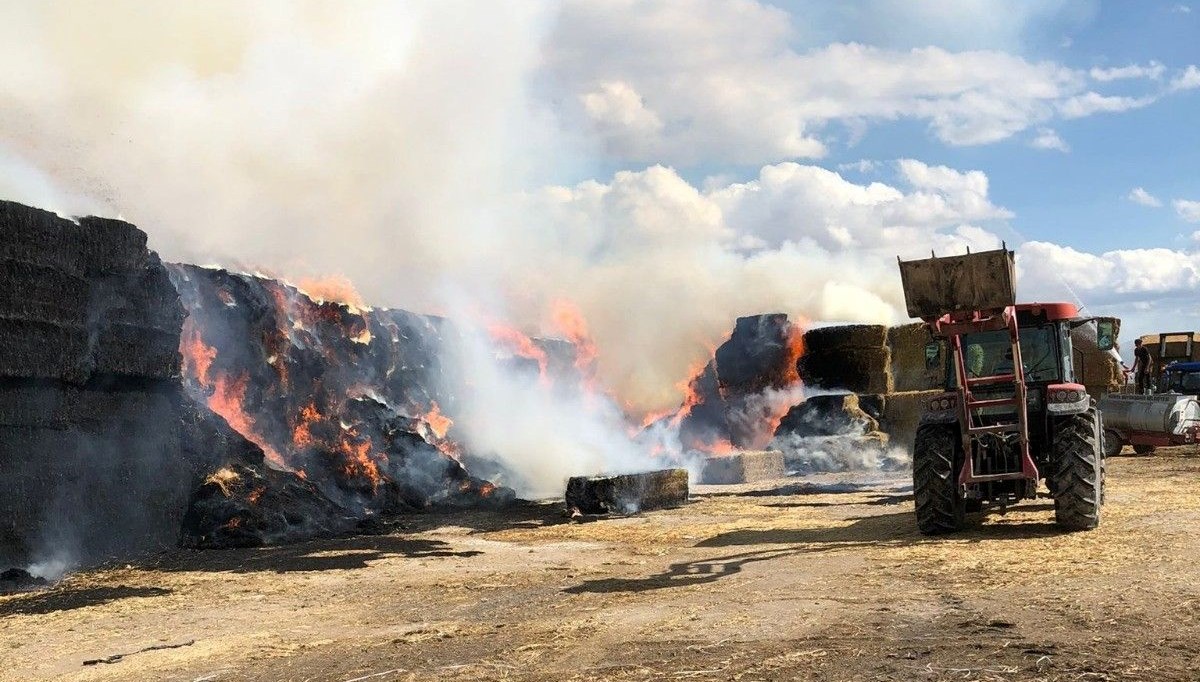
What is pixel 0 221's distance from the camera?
1209cm

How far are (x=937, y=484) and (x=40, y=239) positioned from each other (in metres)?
11.7

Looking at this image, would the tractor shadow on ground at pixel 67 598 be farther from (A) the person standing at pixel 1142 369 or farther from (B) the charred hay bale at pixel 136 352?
(A) the person standing at pixel 1142 369

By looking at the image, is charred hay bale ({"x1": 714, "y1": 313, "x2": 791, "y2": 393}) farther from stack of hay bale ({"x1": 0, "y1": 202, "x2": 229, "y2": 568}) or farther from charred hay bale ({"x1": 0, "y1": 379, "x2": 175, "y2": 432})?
charred hay bale ({"x1": 0, "y1": 379, "x2": 175, "y2": 432})

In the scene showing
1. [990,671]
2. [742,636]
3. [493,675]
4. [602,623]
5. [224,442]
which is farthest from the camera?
[224,442]

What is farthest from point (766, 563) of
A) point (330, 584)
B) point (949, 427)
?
point (330, 584)

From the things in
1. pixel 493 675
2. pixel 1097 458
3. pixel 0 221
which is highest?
pixel 0 221

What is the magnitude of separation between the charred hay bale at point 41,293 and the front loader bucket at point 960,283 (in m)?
10.8

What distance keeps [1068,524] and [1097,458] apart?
0.85 m

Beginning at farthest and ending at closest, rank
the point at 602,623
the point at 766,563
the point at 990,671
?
the point at 766,563, the point at 602,623, the point at 990,671

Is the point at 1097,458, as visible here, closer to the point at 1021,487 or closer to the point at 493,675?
the point at 1021,487

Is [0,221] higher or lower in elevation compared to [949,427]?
higher

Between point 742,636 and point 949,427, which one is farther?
point 949,427

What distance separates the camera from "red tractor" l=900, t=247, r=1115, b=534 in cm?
1160

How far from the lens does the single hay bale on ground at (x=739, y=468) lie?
86.0ft
